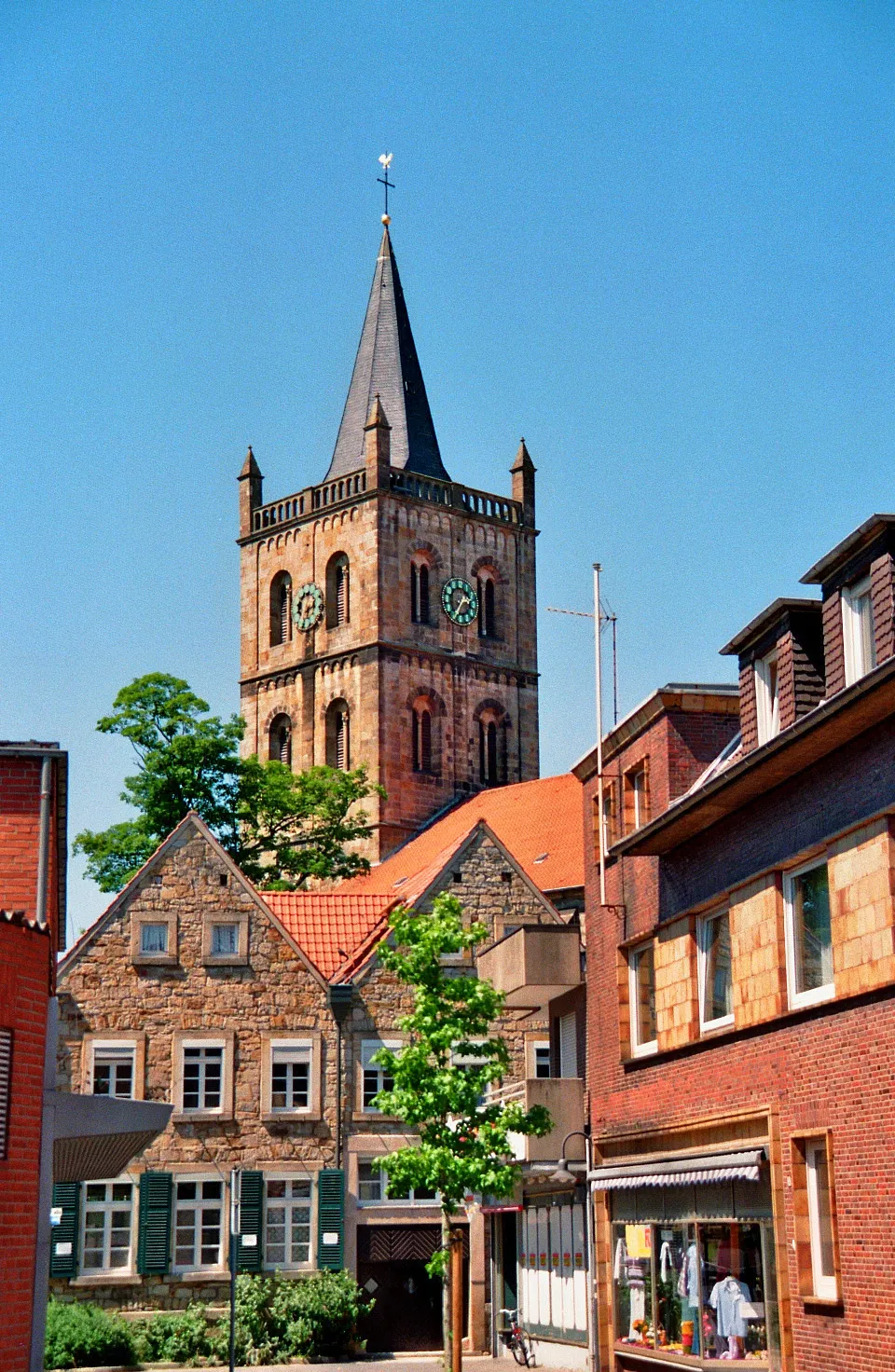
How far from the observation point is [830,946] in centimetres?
2138

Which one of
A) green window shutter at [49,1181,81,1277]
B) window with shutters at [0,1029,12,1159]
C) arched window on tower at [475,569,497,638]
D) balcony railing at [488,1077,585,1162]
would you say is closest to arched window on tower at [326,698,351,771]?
arched window on tower at [475,569,497,638]

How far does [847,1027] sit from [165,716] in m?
46.0

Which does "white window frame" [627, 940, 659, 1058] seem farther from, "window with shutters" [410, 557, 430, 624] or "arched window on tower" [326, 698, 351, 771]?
"window with shutters" [410, 557, 430, 624]

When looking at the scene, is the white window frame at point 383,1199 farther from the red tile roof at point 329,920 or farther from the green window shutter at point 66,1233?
the green window shutter at point 66,1233

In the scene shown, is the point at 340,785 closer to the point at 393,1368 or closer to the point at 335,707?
the point at 335,707

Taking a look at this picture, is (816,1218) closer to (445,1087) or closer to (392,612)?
(445,1087)

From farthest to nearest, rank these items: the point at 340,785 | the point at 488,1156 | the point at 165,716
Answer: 1. the point at 340,785
2. the point at 165,716
3. the point at 488,1156

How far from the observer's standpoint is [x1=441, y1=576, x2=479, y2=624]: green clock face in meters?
85.6

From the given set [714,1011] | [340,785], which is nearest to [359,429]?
[340,785]

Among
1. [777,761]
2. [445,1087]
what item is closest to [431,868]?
[445,1087]

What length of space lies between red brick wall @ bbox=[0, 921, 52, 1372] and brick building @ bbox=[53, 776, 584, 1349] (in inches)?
820

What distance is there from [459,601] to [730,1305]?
207 feet

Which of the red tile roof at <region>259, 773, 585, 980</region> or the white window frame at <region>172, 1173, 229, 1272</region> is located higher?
the red tile roof at <region>259, 773, 585, 980</region>

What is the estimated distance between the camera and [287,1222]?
41219 mm
